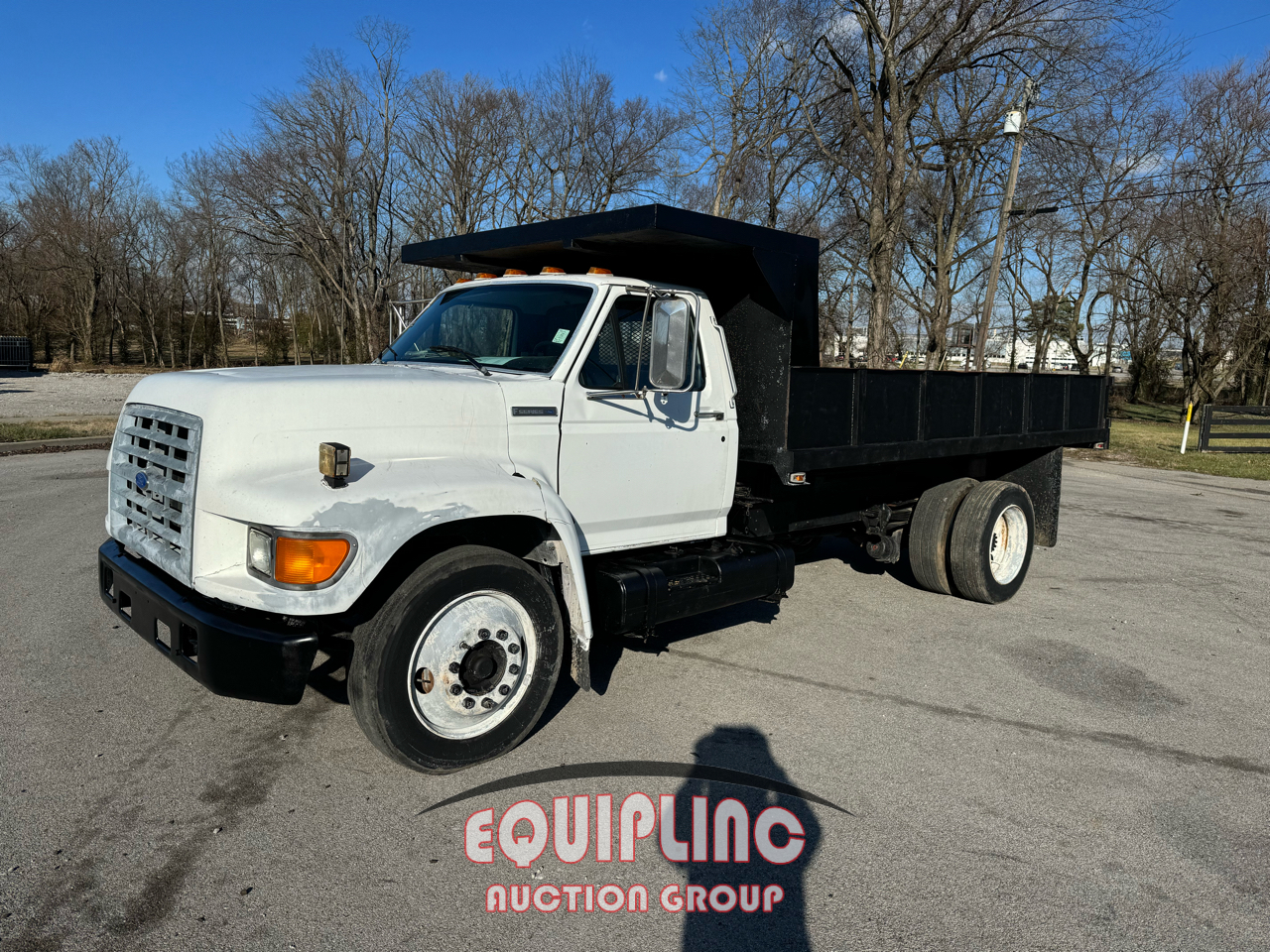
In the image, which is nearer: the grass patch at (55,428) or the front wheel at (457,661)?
the front wheel at (457,661)

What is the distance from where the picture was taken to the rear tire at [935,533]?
6.88 m

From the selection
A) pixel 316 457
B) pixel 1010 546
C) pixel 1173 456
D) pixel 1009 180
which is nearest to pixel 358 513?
pixel 316 457

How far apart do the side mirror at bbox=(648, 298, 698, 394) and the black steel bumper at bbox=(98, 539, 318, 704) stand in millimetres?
2103

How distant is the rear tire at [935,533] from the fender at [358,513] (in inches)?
153

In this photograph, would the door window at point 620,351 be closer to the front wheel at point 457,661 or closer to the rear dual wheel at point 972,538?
the front wheel at point 457,661

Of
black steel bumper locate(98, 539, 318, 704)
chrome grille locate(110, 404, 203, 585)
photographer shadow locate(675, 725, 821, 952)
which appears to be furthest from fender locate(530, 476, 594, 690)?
chrome grille locate(110, 404, 203, 585)

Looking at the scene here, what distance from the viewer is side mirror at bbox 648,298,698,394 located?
4.51m

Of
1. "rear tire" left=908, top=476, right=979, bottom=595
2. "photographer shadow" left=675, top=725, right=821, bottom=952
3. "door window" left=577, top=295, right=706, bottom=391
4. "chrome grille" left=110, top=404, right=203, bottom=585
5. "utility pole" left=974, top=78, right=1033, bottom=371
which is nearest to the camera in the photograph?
"photographer shadow" left=675, top=725, right=821, bottom=952

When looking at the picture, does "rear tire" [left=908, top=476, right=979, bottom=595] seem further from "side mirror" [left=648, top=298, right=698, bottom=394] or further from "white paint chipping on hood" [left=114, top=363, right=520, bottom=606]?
"white paint chipping on hood" [left=114, top=363, right=520, bottom=606]

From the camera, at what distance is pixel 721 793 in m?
3.76

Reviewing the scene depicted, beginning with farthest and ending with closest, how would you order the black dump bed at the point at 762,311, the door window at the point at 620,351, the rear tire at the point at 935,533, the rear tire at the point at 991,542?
the rear tire at the point at 935,533 < the rear tire at the point at 991,542 < the black dump bed at the point at 762,311 < the door window at the point at 620,351

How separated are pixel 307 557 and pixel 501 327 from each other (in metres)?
2.00

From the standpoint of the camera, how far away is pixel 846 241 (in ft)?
119

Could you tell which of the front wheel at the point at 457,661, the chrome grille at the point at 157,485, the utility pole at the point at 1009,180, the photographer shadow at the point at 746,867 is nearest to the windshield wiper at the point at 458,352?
the front wheel at the point at 457,661
